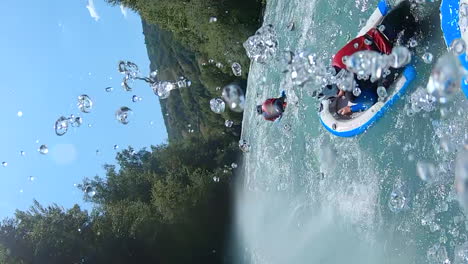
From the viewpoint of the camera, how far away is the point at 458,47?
588cm

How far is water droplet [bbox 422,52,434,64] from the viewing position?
6863 mm

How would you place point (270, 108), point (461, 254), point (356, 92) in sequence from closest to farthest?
point (461, 254), point (356, 92), point (270, 108)

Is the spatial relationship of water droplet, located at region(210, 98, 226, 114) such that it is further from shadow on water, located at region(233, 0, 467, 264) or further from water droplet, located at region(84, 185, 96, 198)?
water droplet, located at region(84, 185, 96, 198)

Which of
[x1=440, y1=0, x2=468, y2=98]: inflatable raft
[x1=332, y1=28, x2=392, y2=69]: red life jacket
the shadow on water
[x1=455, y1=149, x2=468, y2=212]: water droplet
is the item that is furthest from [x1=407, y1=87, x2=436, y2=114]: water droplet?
[x1=455, y1=149, x2=468, y2=212]: water droplet

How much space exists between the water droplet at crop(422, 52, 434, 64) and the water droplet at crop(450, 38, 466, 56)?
78 centimetres

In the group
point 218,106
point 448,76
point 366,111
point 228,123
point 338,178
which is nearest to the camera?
point 448,76

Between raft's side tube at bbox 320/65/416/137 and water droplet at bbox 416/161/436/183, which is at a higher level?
raft's side tube at bbox 320/65/416/137

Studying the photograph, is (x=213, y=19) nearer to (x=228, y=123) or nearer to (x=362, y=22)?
(x=228, y=123)

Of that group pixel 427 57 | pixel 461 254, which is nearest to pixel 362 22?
pixel 427 57

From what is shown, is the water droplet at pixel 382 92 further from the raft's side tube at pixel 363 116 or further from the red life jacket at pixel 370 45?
the red life jacket at pixel 370 45

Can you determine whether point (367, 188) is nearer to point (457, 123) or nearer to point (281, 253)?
point (457, 123)

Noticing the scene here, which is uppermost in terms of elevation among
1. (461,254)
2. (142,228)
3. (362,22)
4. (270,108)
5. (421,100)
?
(142,228)

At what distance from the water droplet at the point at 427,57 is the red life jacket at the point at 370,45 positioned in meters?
0.45

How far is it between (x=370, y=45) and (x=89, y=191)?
51.4 ft
